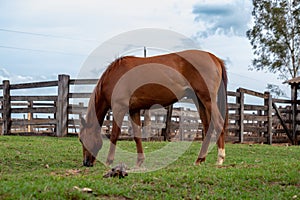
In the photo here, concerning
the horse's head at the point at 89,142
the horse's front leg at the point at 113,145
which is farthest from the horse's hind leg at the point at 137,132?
the horse's head at the point at 89,142

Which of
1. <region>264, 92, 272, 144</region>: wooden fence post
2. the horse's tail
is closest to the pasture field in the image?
the horse's tail

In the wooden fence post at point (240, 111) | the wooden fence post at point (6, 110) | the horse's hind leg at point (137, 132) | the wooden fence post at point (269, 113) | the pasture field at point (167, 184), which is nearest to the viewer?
the pasture field at point (167, 184)

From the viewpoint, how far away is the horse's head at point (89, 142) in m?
7.60

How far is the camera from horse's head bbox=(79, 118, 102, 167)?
760 centimetres

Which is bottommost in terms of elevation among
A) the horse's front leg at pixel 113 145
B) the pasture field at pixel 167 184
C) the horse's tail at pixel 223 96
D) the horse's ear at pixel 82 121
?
the pasture field at pixel 167 184

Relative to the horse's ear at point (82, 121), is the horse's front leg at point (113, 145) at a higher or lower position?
lower

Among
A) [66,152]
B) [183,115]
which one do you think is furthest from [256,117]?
[66,152]

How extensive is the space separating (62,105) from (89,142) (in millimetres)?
7630

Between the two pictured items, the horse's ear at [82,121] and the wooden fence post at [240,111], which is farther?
the wooden fence post at [240,111]

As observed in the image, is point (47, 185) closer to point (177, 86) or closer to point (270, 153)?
point (177, 86)

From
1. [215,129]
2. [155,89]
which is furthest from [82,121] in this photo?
[215,129]

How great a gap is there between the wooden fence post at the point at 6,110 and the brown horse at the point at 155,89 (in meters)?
9.12

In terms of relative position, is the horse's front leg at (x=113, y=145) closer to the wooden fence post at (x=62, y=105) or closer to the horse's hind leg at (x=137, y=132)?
the horse's hind leg at (x=137, y=132)

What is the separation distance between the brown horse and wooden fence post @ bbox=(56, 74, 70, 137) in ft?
23.7
